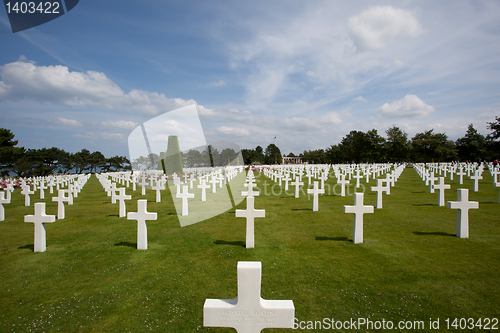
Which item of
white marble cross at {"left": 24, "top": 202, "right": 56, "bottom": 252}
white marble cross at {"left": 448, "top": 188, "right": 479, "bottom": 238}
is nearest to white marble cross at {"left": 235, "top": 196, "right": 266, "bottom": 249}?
white marble cross at {"left": 24, "top": 202, "right": 56, "bottom": 252}

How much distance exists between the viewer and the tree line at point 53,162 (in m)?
32.8

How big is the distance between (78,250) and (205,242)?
2975 millimetres

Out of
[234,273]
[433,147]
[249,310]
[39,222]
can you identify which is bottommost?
[234,273]

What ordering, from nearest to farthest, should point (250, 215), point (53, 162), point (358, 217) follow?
point (250, 215) → point (358, 217) → point (53, 162)

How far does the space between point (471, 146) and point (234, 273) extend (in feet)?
262

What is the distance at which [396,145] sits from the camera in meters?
65.9

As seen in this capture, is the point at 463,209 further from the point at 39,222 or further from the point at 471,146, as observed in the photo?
the point at 471,146

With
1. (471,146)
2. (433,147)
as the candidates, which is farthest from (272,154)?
(471,146)

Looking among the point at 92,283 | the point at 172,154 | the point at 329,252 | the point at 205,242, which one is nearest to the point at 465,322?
the point at 329,252

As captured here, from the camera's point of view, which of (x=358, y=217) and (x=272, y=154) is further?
(x=272, y=154)

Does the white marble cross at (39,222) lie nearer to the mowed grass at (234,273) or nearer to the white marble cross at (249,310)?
the mowed grass at (234,273)

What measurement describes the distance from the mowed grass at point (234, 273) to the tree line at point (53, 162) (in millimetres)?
35126

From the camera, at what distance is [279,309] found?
1.85 meters

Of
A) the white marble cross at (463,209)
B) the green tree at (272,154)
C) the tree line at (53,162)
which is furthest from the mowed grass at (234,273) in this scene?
the green tree at (272,154)
